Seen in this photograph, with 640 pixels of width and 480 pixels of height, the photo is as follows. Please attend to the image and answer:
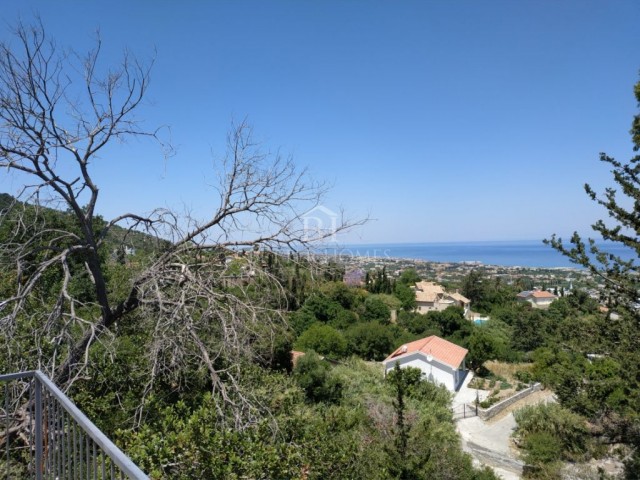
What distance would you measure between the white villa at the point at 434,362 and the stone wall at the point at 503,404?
8.88 ft

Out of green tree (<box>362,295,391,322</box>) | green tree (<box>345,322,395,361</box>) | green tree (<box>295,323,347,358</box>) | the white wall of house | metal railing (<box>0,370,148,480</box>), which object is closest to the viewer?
metal railing (<box>0,370,148,480</box>)

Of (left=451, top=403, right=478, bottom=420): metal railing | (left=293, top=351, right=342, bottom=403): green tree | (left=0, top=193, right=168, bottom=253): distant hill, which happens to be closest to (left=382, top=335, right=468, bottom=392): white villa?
(left=451, top=403, right=478, bottom=420): metal railing

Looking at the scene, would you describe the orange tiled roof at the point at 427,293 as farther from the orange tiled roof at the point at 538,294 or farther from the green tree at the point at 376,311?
the orange tiled roof at the point at 538,294

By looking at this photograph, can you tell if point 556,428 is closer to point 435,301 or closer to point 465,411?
point 465,411

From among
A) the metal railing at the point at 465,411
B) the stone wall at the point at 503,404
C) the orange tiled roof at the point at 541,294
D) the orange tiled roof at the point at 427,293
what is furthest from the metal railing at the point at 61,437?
the orange tiled roof at the point at 541,294

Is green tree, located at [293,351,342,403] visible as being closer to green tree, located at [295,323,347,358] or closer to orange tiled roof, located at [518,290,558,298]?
green tree, located at [295,323,347,358]

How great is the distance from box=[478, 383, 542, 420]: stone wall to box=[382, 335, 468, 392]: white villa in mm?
2707

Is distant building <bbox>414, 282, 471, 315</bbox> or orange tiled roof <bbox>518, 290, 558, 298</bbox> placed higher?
distant building <bbox>414, 282, 471, 315</bbox>

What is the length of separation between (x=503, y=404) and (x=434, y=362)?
150 inches

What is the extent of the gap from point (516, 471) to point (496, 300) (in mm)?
40855

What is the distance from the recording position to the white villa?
21109 millimetres

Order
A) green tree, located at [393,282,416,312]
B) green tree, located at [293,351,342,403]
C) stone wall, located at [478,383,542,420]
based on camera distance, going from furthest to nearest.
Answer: green tree, located at [393,282,416,312], stone wall, located at [478,383,542,420], green tree, located at [293,351,342,403]

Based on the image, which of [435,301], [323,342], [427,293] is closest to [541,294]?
[427,293]

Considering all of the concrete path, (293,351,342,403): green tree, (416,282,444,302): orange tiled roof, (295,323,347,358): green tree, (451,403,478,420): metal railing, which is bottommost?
(451,403,478,420): metal railing
